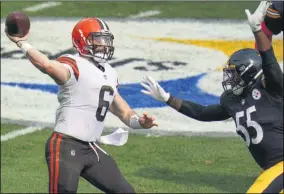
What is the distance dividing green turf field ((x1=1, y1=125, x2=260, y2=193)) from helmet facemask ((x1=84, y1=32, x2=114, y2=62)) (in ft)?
12.2

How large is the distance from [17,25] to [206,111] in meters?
1.98

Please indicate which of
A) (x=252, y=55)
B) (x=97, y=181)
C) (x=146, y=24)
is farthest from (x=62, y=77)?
(x=146, y=24)

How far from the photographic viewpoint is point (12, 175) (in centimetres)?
1131

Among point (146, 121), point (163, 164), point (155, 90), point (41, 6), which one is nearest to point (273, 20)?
point (155, 90)

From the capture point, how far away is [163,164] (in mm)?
11680

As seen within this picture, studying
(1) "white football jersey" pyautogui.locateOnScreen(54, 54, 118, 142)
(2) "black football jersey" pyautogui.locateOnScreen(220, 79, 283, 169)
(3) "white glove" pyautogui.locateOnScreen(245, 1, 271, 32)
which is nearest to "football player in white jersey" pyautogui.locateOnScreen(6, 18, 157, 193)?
(1) "white football jersey" pyautogui.locateOnScreen(54, 54, 118, 142)

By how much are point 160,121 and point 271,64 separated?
7184 millimetres

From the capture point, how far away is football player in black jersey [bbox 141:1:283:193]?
250 inches

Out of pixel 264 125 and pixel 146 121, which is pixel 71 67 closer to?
pixel 146 121

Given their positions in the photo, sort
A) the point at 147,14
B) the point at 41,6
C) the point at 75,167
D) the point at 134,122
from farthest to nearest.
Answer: the point at 41,6
the point at 147,14
the point at 134,122
the point at 75,167

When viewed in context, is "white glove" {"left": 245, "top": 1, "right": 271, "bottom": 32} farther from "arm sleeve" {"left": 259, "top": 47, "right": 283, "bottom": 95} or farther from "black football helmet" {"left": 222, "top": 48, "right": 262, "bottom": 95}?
"black football helmet" {"left": 222, "top": 48, "right": 262, "bottom": 95}

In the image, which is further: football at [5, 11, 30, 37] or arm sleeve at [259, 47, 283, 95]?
football at [5, 11, 30, 37]

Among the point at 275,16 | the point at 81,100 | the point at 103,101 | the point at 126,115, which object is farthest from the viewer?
the point at 126,115

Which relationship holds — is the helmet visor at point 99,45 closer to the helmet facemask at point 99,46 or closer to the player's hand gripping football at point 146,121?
the helmet facemask at point 99,46
